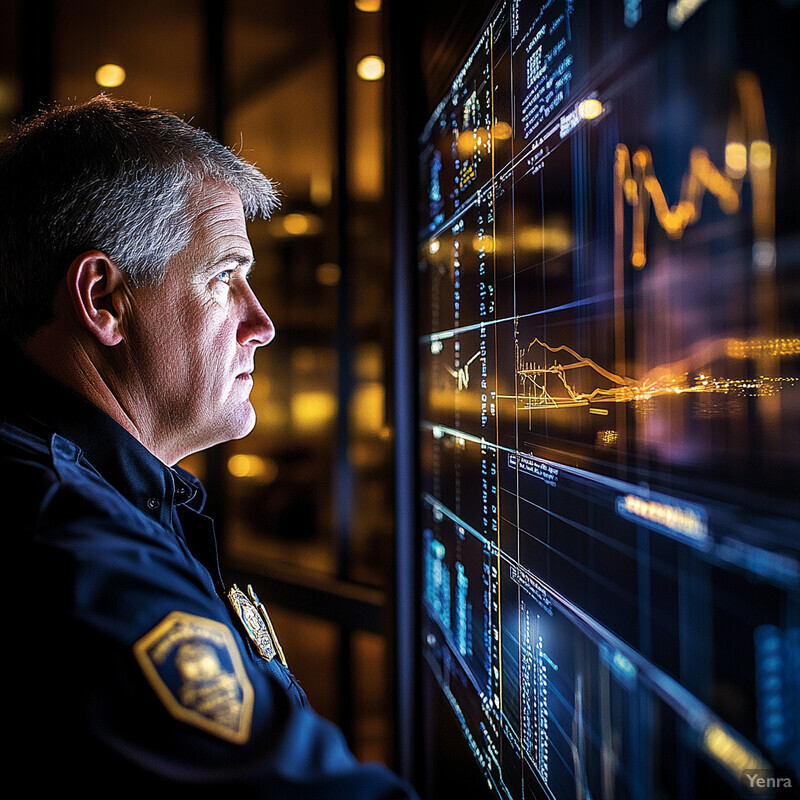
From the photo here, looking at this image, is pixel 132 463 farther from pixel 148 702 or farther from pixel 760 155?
pixel 760 155

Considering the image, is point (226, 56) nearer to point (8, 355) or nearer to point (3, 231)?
point (3, 231)

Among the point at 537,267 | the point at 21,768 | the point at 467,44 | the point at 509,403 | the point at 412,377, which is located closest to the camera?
the point at 21,768

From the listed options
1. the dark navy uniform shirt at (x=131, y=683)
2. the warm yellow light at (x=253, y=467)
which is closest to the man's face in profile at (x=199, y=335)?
the dark navy uniform shirt at (x=131, y=683)

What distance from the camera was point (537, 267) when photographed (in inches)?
29.4

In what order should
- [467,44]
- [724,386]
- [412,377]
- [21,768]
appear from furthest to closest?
1. [412,377]
2. [467,44]
3. [21,768]
4. [724,386]

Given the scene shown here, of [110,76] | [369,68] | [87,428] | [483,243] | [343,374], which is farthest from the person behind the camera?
[110,76]

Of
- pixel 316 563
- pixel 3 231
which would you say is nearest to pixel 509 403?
pixel 3 231

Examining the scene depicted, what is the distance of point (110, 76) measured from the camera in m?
2.12

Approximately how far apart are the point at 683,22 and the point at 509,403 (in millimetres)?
481

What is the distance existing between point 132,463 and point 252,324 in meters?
0.29

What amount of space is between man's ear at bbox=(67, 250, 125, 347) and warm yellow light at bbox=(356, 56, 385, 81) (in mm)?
1248

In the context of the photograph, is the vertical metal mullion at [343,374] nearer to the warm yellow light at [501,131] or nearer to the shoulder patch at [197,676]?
the warm yellow light at [501,131]

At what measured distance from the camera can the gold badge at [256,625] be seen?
92 cm

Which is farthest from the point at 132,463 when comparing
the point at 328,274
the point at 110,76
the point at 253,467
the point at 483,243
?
the point at 110,76
